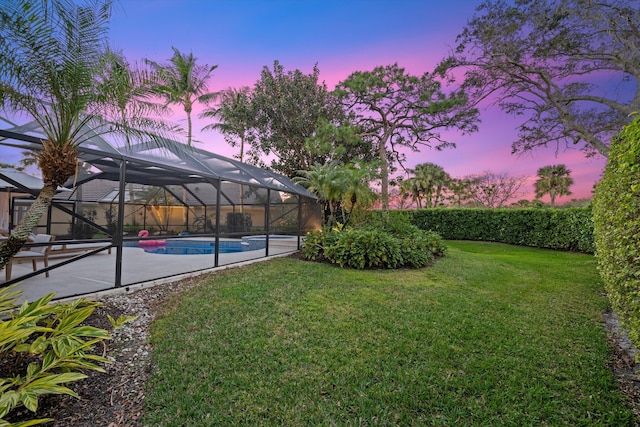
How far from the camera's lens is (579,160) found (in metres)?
13.1

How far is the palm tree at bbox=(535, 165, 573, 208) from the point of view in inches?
862

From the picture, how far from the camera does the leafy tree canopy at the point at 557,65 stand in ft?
32.7

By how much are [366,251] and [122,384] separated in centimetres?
548

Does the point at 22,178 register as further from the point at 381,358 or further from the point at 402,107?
the point at 402,107

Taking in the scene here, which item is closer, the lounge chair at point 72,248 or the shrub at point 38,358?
the shrub at point 38,358

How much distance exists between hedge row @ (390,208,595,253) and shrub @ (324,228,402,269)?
3535mm

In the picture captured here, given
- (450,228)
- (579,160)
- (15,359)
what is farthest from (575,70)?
(15,359)

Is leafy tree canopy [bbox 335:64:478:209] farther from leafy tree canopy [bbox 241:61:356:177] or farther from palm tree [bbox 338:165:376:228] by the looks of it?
palm tree [bbox 338:165:376:228]

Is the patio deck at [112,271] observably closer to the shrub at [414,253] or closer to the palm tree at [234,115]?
the shrub at [414,253]

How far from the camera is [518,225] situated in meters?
12.6

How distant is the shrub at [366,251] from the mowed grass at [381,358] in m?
1.88

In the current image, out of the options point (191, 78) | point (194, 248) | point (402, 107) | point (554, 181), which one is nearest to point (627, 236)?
point (194, 248)

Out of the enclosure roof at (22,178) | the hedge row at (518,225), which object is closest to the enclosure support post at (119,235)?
the enclosure roof at (22,178)

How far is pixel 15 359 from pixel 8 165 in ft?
10.6
